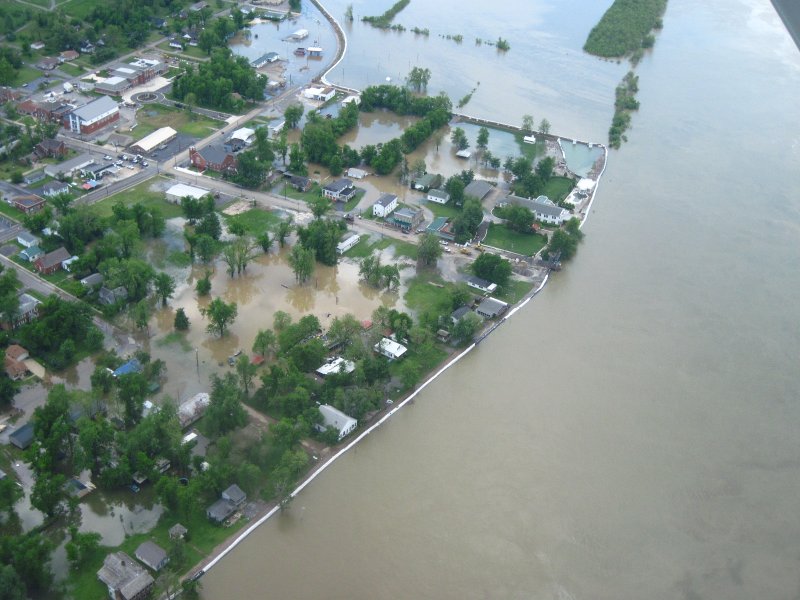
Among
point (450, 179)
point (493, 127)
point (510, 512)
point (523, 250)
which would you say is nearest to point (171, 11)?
point (493, 127)

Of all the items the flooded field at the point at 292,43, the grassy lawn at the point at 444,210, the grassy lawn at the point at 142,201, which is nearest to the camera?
the grassy lawn at the point at 142,201

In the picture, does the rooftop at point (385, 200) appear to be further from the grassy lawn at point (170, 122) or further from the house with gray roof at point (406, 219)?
the grassy lawn at point (170, 122)

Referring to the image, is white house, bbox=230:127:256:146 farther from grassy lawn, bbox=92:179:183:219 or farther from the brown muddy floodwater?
the brown muddy floodwater

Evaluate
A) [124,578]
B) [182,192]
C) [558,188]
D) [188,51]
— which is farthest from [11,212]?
[558,188]

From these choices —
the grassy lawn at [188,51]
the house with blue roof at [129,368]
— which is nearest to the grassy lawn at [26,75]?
the grassy lawn at [188,51]

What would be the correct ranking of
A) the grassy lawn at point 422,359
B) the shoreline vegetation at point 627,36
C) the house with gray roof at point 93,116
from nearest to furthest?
the grassy lawn at point 422,359, the house with gray roof at point 93,116, the shoreline vegetation at point 627,36

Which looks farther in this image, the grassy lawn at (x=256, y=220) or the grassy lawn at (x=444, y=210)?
the grassy lawn at (x=444, y=210)

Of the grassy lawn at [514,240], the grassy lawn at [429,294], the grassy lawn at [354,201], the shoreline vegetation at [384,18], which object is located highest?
the shoreline vegetation at [384,18]

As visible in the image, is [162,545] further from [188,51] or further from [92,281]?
[188,51]

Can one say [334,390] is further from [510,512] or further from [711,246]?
[711,246]
